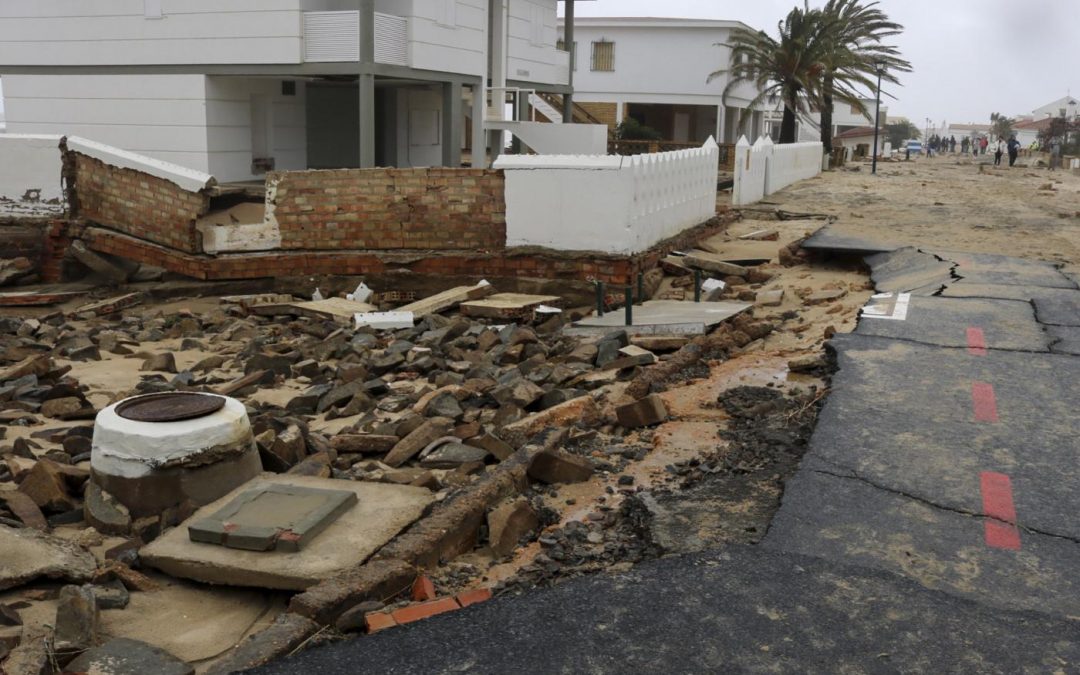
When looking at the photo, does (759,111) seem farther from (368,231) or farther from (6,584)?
(6,584)

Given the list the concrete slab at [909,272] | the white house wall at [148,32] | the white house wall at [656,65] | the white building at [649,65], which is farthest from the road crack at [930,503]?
the white house wall at [656,65]

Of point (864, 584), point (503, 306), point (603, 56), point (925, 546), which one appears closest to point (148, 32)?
point (503, 306)

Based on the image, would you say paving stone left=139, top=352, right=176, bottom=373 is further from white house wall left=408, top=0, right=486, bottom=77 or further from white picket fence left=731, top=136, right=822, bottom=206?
white picket fence left=731, top=136, right=822, bottom=206

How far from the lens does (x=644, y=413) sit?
6.24 m

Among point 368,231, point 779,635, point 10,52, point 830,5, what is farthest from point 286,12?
point 830,5

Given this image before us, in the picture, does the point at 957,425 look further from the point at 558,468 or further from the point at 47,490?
the point at 47,490

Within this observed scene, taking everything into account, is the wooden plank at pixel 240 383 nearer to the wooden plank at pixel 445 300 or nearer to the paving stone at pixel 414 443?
the paving stone at pixel 414 443

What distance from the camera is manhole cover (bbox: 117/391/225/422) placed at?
5.36m

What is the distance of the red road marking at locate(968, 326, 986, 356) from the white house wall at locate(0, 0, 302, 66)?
15.1 metres

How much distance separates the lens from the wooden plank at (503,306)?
10961 millimetres

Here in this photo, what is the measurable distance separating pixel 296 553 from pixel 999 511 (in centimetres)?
308

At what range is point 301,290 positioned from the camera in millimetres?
12406

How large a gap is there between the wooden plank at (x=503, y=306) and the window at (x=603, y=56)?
110 feet

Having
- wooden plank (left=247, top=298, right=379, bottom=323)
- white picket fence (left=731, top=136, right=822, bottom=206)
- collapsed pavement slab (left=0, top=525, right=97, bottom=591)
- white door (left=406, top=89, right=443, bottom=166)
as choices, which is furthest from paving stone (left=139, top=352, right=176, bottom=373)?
white door (left=406, top=89, right=443, bottom=166)
